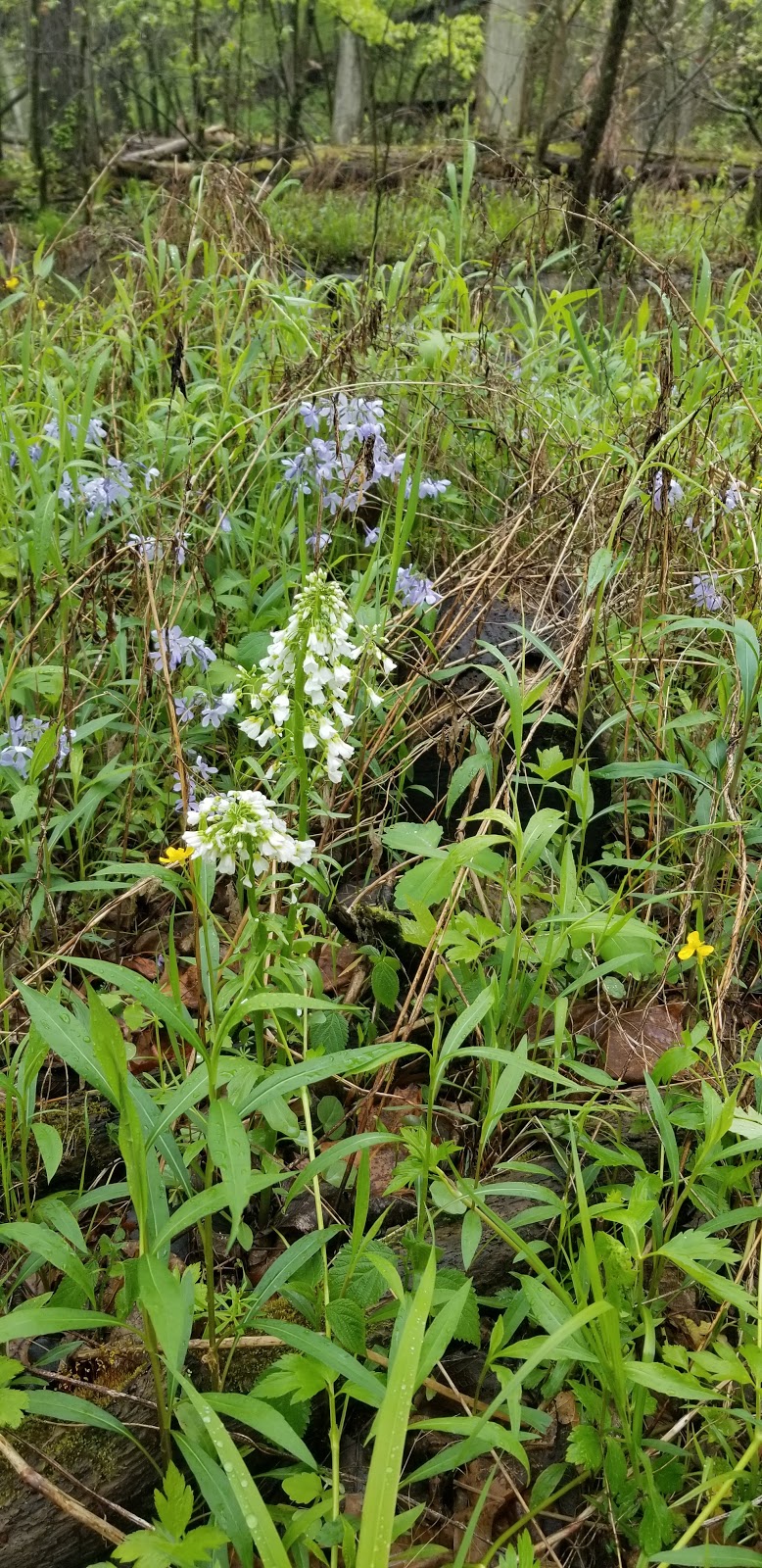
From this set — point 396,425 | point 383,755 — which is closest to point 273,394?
point 396,425

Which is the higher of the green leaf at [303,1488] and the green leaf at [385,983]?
the green leaf at [385,983]

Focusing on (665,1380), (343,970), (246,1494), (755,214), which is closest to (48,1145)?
(246,1494)

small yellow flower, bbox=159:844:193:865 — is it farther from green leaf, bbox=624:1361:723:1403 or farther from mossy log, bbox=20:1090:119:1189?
green leaf, bbox=624:1361:723:1403

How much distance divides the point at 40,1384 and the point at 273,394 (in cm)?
252

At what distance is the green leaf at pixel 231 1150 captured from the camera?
3.50ft

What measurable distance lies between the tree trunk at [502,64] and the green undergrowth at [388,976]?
46.1 ft

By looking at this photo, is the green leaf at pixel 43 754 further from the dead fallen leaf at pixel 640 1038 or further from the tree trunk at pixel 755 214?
the tree trunk at pixel 755 214

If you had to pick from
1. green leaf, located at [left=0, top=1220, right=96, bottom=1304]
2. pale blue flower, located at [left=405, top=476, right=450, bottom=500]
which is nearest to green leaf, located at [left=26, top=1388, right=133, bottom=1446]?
green leaf, located at [left=0, top=1220, right=96, bottom=1304]

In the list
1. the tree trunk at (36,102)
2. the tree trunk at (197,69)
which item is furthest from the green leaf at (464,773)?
the tree trunk at (197,69)

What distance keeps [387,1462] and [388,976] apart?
0.81 m

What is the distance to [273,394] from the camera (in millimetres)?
2867

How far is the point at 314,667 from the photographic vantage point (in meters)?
1.45

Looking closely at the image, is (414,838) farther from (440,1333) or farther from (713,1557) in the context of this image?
(713,1557)

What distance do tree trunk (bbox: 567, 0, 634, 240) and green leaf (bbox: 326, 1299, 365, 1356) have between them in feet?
16.8
